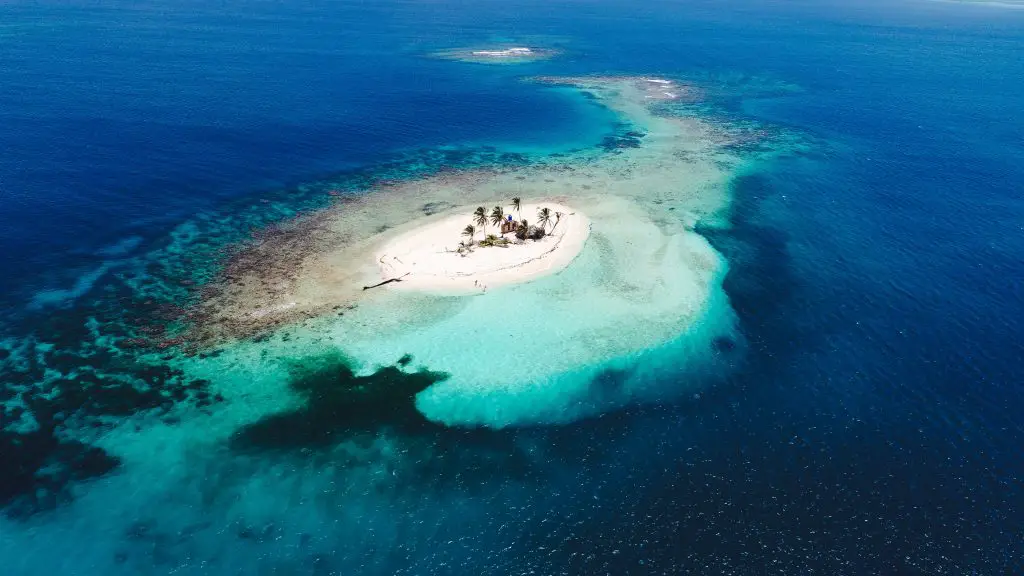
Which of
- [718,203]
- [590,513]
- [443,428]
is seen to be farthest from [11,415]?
Result: [718,203]

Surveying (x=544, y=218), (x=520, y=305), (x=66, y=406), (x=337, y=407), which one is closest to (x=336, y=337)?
(x=337, y=407)

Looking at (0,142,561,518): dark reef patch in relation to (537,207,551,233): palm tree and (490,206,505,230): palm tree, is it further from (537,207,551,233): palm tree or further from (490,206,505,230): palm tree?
A: (537,207,551,233): palm tree

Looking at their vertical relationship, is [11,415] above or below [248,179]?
below

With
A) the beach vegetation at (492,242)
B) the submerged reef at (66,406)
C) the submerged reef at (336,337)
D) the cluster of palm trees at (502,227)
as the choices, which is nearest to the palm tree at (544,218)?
the cluster of palm trees at (502,227)

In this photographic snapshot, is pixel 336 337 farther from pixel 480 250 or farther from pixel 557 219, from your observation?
pixel 557 219

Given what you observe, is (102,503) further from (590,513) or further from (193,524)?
(590,513)

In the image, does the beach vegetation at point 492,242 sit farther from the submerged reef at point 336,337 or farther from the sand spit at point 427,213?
the submerged reef at point 336,337
